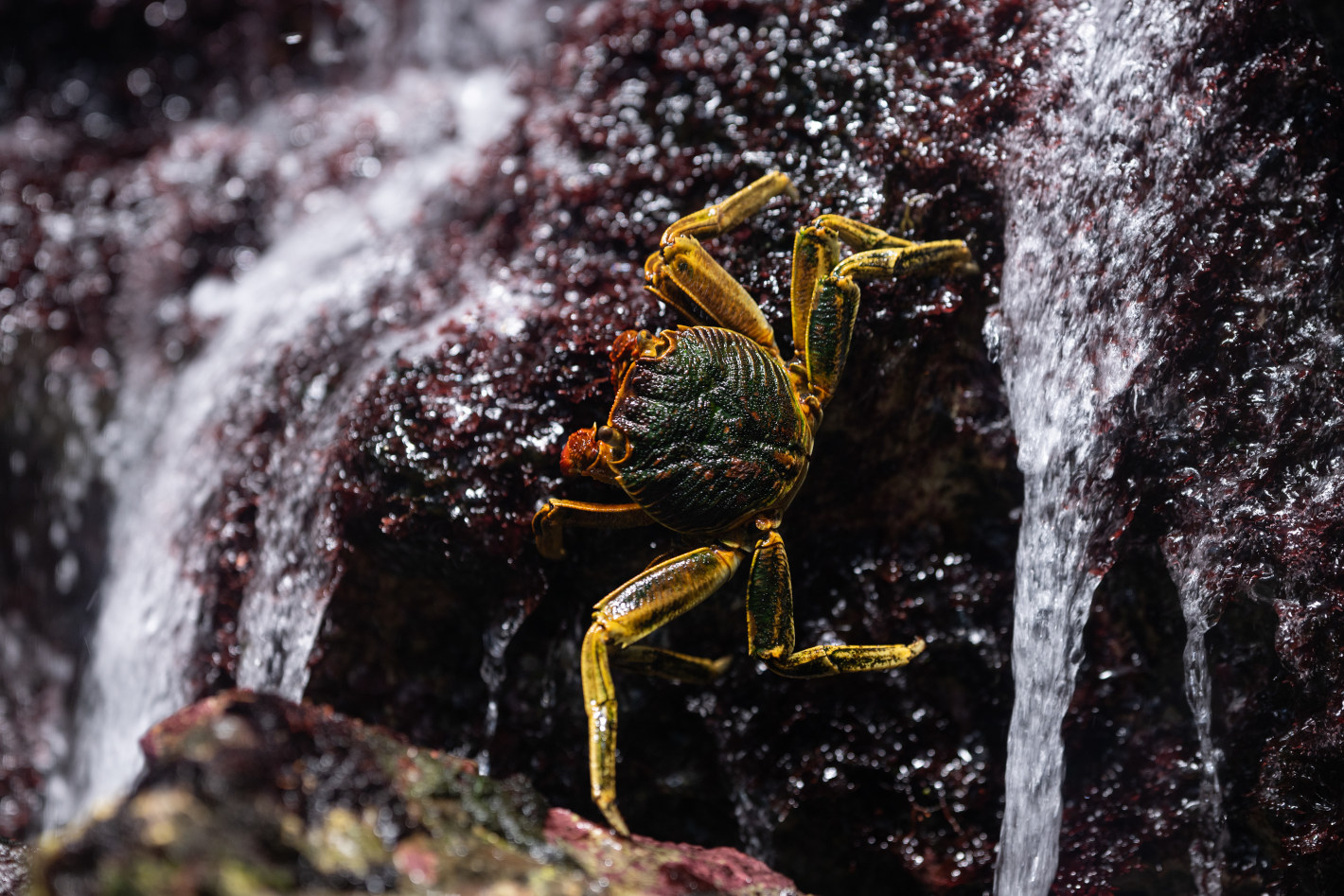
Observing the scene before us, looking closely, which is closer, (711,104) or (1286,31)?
(1286,31)

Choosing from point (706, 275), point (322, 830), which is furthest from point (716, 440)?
point (322, 830)

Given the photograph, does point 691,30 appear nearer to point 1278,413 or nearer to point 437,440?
point 437,440

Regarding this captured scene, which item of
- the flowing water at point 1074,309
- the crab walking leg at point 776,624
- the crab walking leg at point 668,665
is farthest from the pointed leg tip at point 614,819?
the flowing water at point 1074,309

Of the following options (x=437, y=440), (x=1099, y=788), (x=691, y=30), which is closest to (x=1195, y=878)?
(x=1099, y=788)

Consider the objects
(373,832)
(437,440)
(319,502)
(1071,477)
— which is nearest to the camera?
(373,832)

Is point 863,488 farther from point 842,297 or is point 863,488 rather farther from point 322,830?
point 322,830

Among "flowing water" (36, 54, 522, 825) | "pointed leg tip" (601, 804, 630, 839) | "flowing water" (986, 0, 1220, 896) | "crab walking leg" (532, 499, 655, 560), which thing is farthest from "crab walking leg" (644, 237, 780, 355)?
"pointed leg tip" (601, 804, 630, 839)
